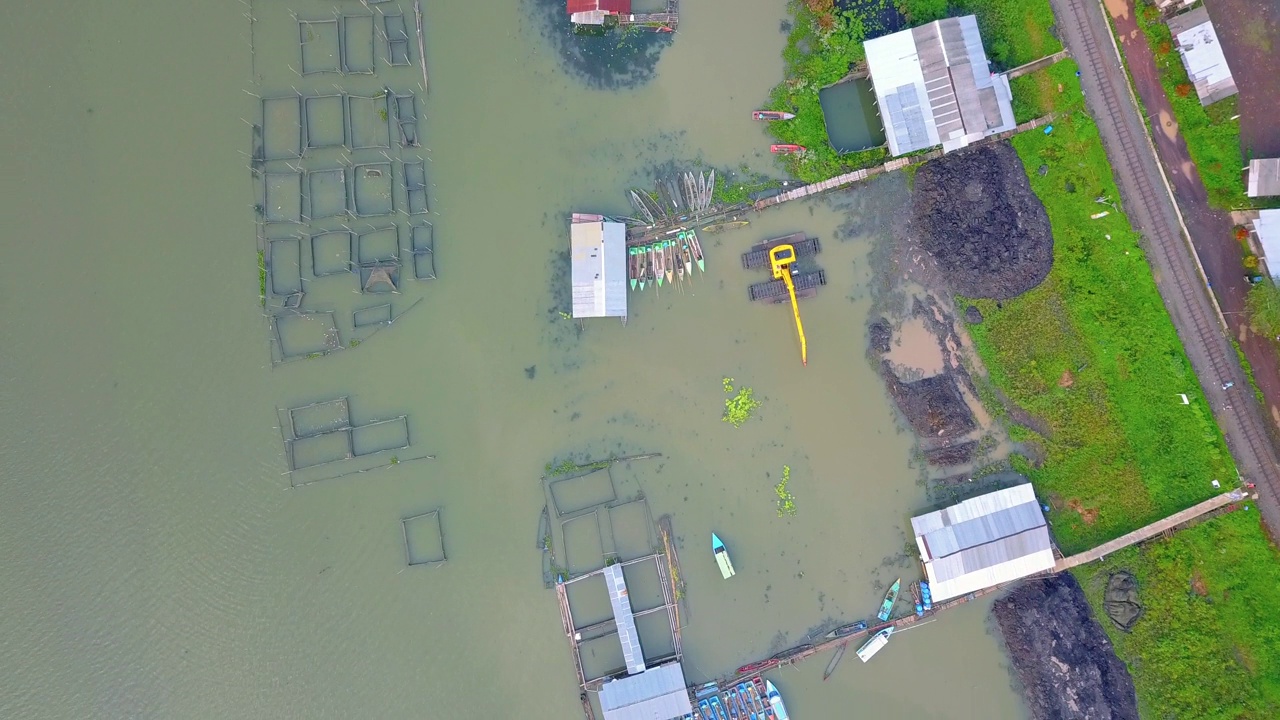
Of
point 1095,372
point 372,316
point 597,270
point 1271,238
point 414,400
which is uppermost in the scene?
point 597,270

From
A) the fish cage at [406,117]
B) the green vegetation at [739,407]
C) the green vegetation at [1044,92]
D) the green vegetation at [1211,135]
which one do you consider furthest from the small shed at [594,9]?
the green vegetation at [1211,135]

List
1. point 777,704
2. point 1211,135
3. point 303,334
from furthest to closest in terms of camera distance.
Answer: point 1211,135 < point 303,334 < point 777,704

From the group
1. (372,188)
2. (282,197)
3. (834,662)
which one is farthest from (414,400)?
(834,662)

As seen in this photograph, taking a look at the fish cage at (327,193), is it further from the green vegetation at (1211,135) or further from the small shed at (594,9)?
the green vegetation at (1211,135)

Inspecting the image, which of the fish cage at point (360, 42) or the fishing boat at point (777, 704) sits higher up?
the fish cage at point (360, 42)

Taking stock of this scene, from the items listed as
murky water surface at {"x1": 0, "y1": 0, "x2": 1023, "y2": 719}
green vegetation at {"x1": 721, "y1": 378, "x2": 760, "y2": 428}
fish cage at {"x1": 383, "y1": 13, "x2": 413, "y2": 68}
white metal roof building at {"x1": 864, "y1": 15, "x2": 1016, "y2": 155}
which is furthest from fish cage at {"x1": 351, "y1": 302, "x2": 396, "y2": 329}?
white metal roof building at {"x1": 864, "y1": 15, "x2": 1016, "y2": 155}

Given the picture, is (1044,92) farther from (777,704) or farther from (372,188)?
(372,188)

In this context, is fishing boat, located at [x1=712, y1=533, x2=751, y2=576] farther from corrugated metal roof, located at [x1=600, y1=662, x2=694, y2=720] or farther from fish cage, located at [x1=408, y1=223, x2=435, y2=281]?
fish cage, located at [x1=408, y1=223, x2=435, y2=281]
